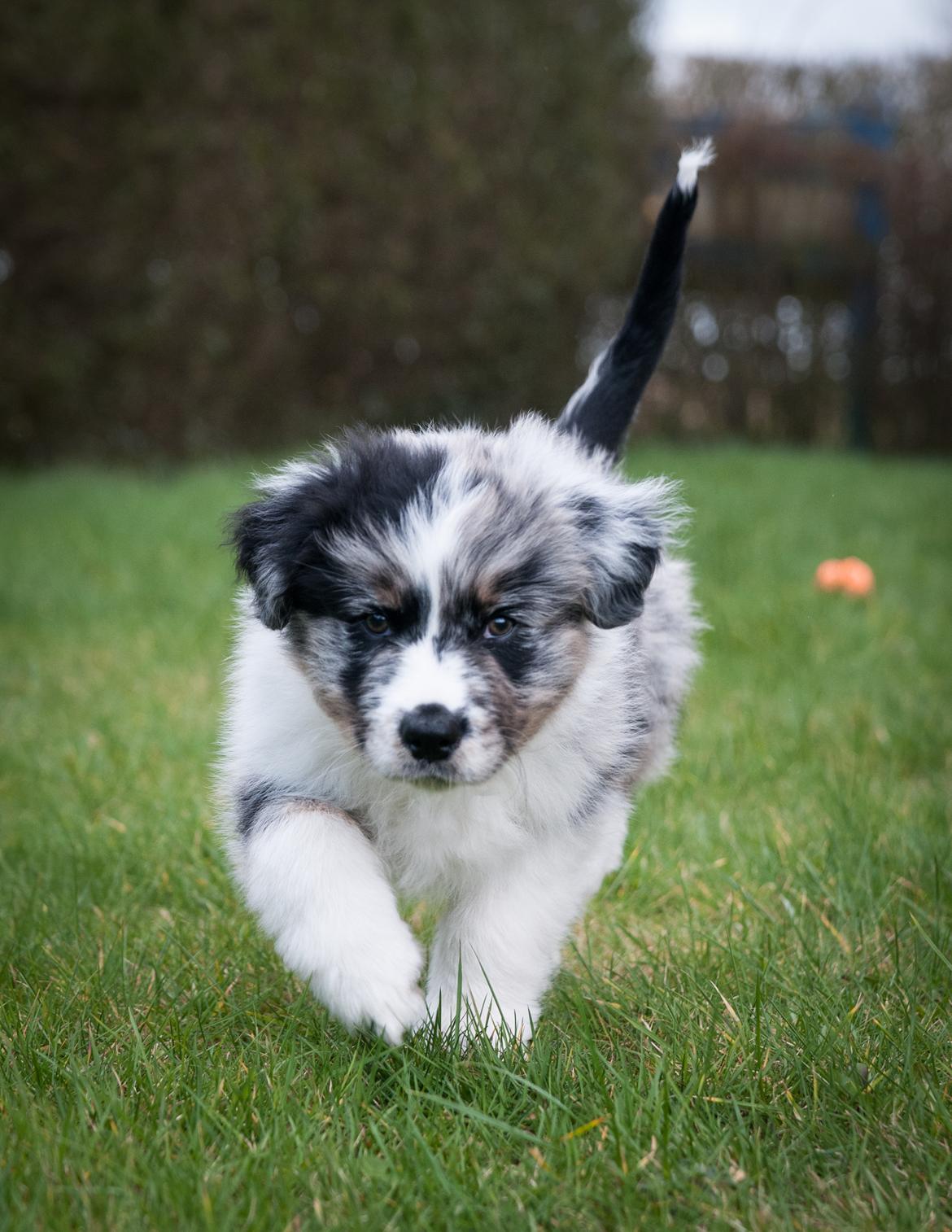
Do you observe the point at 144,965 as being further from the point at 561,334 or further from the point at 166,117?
the point at 561,334

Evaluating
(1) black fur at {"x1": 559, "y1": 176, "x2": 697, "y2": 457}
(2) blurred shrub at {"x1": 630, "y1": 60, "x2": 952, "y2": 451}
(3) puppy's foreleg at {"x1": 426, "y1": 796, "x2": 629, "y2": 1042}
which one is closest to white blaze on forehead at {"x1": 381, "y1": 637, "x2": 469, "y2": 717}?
(3) puppy's foreleg at {"x1": 426, "y1": 796, "x2": 629, "y2": 1042}

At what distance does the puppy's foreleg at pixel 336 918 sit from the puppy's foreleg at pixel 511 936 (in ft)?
0.40

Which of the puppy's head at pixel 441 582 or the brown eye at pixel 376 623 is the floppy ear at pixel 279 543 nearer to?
the puppy's head at pixel 441 582

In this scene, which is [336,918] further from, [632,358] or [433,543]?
[632,358]

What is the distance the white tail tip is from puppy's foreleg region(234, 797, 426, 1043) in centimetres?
165

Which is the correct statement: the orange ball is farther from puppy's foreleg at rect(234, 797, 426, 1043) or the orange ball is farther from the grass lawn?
puppy's foreleg at rect(234, 797, 426, 1043)

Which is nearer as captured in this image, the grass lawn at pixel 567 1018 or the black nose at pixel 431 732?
the grass lawn at pixel 567 1018

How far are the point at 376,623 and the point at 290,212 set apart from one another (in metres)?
7.92

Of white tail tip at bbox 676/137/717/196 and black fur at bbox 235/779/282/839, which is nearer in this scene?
black fur at bbox 235/779/282/839

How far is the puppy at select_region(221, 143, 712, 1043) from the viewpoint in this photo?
6.64 ft

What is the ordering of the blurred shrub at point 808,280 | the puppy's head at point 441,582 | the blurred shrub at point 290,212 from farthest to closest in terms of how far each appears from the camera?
the blurred shrub at point 808,280, the blurred shrub at point 290,212, the puppy's head at point 441,582

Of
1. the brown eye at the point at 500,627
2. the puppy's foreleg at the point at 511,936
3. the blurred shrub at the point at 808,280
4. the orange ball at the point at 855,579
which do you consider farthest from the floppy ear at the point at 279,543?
the blurred shrub at the point at 808,280

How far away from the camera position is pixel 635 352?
3129mm

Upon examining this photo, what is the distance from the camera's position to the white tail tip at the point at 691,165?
113 inches
